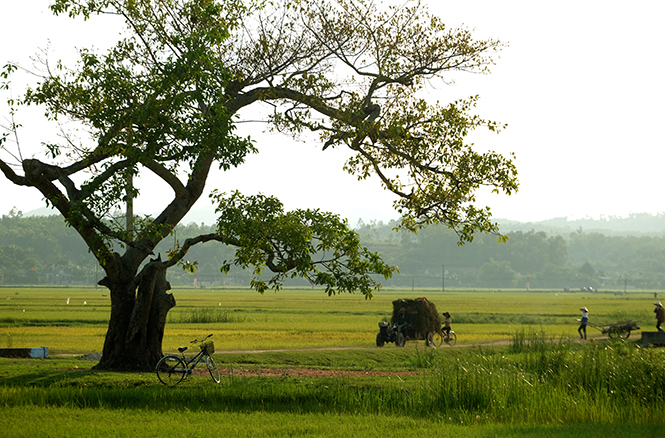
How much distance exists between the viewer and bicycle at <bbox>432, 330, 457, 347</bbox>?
102ft

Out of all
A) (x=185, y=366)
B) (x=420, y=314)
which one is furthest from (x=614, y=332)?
(x=185, y=366)

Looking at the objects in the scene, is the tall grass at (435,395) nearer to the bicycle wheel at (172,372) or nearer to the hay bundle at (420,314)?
the bicycle wheel at (172,372)

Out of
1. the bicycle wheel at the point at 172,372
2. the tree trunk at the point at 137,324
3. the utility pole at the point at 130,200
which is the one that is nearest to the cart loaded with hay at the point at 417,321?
the tree trunk at the point at 137,324

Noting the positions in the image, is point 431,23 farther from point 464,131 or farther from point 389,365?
point 389,365

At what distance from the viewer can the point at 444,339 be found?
1222 inches

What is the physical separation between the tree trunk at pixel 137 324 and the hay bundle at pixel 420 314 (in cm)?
1395

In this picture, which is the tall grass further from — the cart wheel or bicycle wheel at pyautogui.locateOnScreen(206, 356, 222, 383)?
the cart wheel

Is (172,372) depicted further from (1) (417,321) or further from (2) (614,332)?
(2) (614,332)

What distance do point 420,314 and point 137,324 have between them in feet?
50.6

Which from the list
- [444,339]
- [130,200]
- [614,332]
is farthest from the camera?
[614,332]

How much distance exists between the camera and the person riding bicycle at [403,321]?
31125 mm

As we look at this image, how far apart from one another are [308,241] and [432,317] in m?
16.1

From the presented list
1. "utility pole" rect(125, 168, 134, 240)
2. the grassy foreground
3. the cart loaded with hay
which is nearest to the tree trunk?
"utility pole" rect(125, 168, 134, 240)

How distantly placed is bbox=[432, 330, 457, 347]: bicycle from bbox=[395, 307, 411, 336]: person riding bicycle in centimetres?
145
